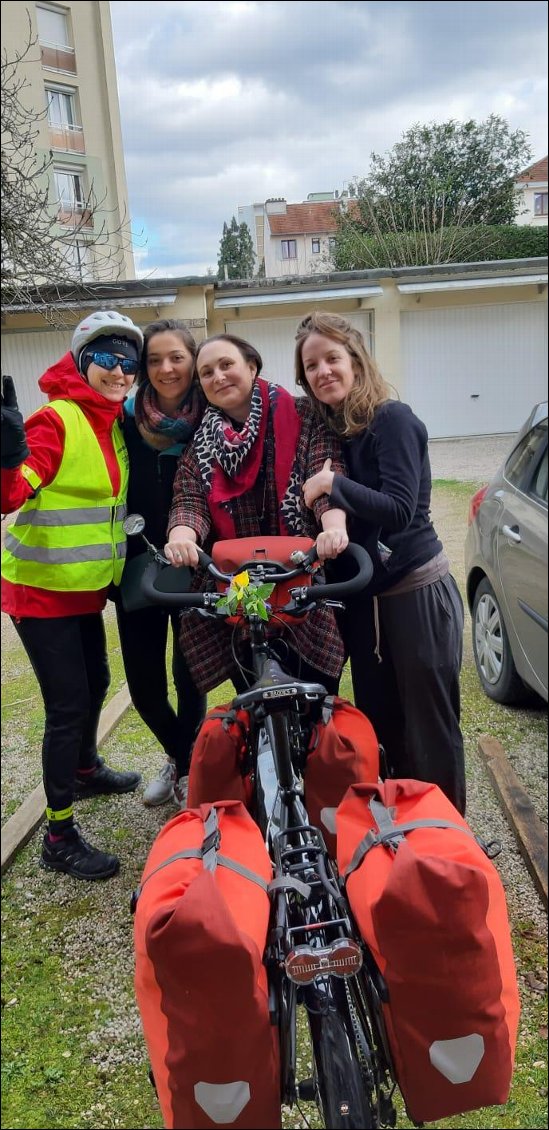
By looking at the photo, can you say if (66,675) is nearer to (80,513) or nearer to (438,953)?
(80,513)

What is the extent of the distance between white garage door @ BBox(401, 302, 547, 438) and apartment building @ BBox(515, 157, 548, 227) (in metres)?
0.13

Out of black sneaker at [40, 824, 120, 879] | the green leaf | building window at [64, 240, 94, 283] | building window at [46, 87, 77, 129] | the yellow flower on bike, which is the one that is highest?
building window at [46, 87, 77, 129]

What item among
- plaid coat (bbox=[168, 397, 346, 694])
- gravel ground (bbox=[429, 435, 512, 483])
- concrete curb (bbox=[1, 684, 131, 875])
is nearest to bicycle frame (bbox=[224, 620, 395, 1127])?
plaid coat (bbox=[168, 397, 346, 694])

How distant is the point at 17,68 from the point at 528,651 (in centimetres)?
107

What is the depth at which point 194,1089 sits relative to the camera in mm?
1063

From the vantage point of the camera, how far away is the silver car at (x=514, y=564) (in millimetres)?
1040

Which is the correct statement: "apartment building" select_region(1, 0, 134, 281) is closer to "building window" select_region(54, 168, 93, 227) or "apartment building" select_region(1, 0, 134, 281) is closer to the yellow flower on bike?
"building window" select_region(54, 168, 93, 227)

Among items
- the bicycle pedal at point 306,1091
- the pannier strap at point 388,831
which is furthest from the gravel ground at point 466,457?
the bicycle pedal at point 306,1091

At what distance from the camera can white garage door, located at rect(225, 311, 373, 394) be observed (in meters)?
1.29

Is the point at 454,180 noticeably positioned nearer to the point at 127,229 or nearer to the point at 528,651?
the point at 127,229

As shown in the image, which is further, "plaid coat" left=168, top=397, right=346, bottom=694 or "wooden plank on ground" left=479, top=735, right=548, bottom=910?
"wooden plank on ground" left=479, top=735, right=548, bottom=910

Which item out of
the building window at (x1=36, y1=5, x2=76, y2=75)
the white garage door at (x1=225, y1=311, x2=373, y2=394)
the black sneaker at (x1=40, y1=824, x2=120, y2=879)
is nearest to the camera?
the building window at (x1=36, y1=5, x2=76, y2=75)

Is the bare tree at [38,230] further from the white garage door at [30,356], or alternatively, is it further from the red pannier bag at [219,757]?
the red pannier bag at [219,757]

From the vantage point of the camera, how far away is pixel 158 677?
4.92 ft
